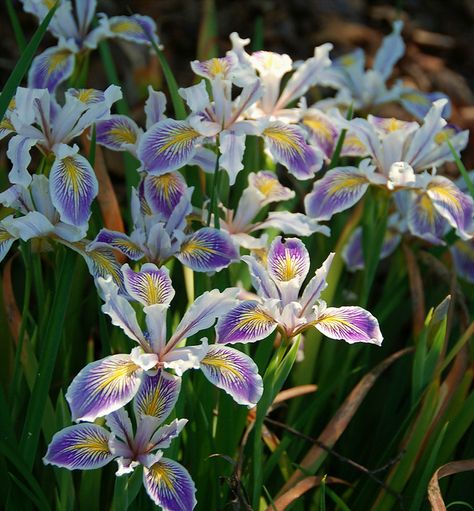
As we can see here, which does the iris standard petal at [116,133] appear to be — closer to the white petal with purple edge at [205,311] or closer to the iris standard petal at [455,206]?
the white petal with purple edge at [205,311]

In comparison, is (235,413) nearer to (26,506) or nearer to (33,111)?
(26,506)

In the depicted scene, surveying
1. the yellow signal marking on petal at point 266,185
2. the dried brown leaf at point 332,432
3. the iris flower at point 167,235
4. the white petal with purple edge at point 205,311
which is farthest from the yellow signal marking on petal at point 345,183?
the white petal with purple edge at point 205,311

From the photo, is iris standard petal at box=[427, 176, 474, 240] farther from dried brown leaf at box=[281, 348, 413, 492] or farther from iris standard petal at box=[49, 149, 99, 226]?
iris standard petal at box=[49, 149, 99, 226]

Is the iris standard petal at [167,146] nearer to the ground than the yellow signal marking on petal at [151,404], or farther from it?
farther from it

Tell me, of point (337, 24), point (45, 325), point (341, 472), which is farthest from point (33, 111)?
point (337, 24)

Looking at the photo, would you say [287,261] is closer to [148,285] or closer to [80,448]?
[148,285]

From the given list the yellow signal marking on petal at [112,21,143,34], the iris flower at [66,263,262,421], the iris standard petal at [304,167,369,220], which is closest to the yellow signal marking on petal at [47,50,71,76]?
the yellow signal marking on petal at [112,21,143,34]

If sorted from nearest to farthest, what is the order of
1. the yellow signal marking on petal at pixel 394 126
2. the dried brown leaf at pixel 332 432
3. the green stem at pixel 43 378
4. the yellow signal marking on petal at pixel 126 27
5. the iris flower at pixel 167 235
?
the green stem at pixel 43 378
the iris flower at pixel 167 235
the dried brown leaf at pixel 332 432
the yellow signal marking on petal at pixel 394 126
the yellow signal marking on petal at pixel 126 27
